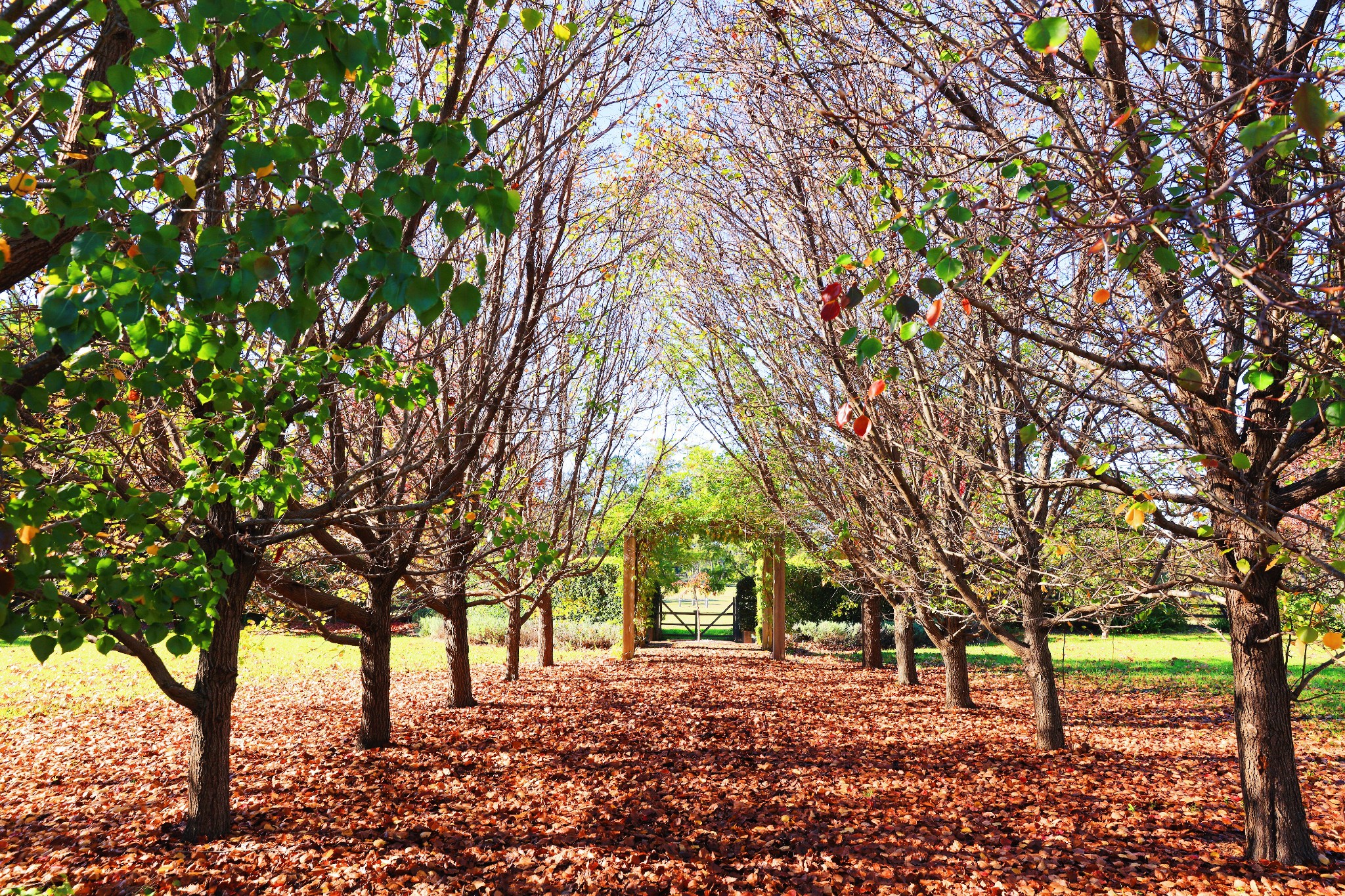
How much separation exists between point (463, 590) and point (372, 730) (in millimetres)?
1522

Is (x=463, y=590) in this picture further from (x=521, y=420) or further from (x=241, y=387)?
(x=241, y=387)

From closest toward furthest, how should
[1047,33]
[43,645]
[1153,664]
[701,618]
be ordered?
[1047,33], [43,645], [1153,664], [701,618]

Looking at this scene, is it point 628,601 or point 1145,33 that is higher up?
point 1145,33

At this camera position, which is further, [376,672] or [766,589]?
[766,589]

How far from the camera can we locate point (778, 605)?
15602mm

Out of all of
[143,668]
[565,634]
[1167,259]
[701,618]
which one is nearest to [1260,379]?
[1167,259]

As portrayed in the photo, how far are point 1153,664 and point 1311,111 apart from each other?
17930 millimetres

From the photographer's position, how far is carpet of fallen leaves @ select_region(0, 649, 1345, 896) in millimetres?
4016

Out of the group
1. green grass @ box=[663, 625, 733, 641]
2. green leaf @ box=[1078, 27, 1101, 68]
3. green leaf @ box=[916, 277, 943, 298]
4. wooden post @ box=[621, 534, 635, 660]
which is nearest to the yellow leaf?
green leaf @ box=[916, 277, 943, 298]

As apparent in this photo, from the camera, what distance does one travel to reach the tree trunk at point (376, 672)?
6.64 meters

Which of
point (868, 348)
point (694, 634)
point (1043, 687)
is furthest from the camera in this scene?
point (694, 634)

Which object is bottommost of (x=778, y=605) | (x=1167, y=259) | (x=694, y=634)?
(x=694, y=634)

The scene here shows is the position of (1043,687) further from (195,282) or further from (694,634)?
(694,634)

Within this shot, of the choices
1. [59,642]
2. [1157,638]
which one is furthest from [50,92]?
[1157,638]
